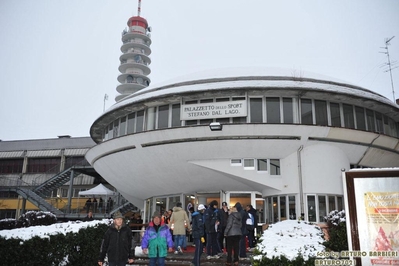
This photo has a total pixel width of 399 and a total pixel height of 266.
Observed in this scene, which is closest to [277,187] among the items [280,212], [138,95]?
[280,212]

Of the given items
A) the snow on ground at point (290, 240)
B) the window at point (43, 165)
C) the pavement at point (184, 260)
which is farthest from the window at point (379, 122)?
the window at point (43, 165)

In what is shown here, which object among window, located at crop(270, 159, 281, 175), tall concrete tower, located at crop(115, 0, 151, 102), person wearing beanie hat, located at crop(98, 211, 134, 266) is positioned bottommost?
person wearing beanie hat, located at crop(98, 211, 134, 266)

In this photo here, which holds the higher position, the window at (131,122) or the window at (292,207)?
the window at (131,122)

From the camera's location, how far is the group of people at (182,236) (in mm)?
7236

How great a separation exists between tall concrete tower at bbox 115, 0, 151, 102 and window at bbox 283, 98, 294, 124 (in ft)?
183

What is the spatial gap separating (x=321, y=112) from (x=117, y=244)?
48.8 ft

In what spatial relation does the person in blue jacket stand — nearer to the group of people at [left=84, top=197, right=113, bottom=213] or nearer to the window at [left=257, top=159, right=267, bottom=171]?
the window at [left=257, top=159, right=267, bottom=171]

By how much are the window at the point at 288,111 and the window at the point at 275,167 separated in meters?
2.07

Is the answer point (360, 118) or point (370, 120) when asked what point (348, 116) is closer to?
point (360, 118)

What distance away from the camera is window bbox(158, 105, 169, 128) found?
66.6 ft

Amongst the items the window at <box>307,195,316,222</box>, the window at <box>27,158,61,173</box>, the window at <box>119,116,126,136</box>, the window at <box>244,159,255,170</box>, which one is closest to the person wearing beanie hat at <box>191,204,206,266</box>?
the window at <box>244,159,255,170</box>

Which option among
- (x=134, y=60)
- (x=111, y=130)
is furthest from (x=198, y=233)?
(x=134, y=60)

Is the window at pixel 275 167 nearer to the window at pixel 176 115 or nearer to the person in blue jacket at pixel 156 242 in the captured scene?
the window at pixel 176 115

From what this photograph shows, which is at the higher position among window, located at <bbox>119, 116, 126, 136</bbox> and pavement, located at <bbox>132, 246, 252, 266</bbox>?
window, located at <bbox>119, 116, 126, 136</bbox>
